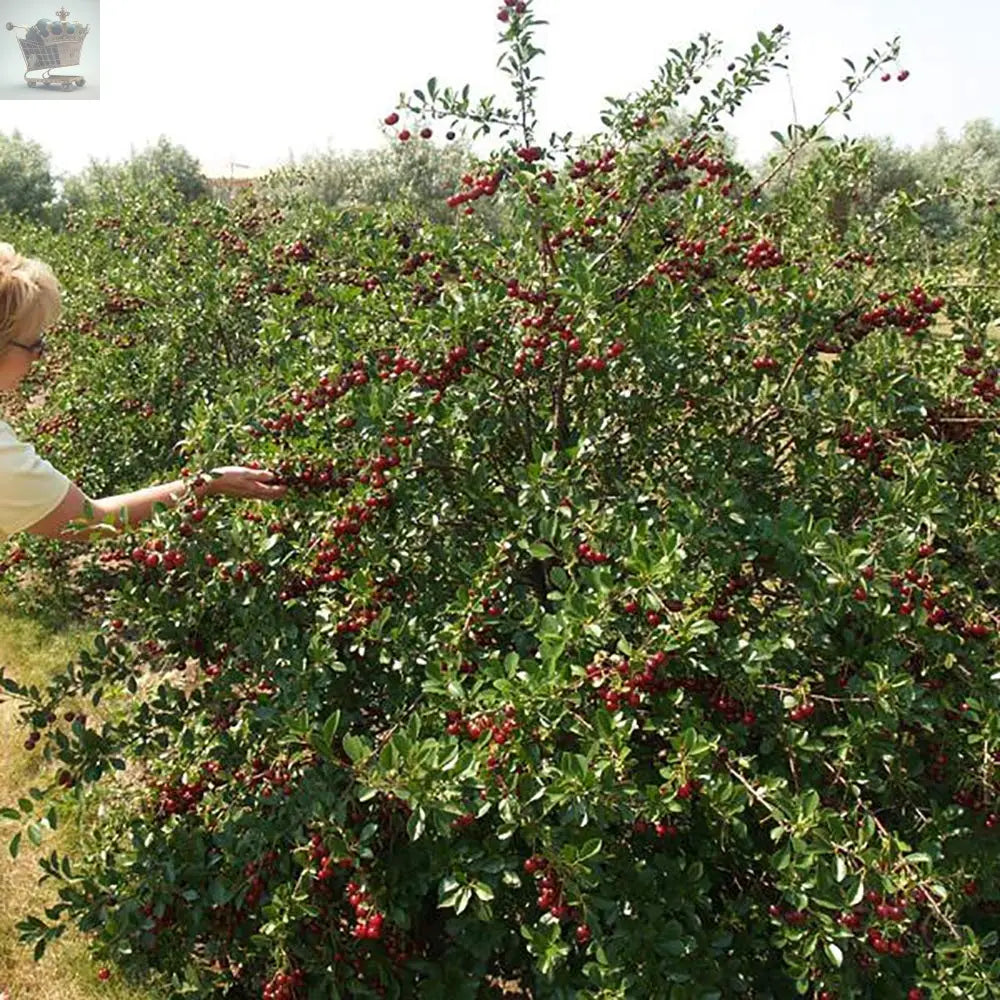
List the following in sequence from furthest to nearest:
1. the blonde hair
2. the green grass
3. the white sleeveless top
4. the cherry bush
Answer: the green grass
the blonde hair
the white sleeveless top
the cherry bush

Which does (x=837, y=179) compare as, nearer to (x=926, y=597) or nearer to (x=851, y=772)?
(x=926, y=597)

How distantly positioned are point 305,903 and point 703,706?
1.18m

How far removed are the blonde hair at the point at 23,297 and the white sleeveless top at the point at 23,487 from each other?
1.10 feet

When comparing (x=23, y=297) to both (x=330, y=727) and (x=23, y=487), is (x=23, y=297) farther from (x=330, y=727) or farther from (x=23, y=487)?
(x=330, y=727)

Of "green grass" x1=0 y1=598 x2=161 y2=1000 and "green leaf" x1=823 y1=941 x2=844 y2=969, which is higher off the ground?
"green leaf" x1=823 y1=941 x2=844 y2=969

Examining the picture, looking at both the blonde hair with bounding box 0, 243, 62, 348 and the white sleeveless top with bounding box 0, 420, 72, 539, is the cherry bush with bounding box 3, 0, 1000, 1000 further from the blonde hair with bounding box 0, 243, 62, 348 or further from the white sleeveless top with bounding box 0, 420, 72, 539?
the blonde hair with bounding box 0, 243, 62, 348

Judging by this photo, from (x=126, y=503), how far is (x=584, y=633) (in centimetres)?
128

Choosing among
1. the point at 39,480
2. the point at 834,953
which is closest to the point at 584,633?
the point at 834,953

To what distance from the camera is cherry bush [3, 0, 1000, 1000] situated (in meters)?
2.18

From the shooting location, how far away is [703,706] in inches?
99.3

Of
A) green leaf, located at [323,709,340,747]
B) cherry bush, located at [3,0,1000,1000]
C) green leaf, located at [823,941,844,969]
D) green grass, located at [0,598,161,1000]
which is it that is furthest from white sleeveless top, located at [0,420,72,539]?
green leaf, located at [823,941,844,969]

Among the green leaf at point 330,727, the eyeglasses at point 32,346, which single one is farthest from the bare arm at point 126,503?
the green leaf at point 330,727

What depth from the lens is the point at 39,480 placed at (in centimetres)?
235

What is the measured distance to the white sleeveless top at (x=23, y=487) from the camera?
2316mm
